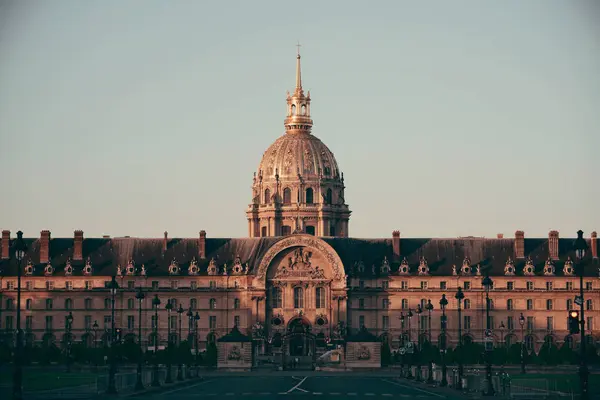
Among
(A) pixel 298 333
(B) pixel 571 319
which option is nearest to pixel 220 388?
(B) pixel 571 319

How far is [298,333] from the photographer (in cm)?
19850

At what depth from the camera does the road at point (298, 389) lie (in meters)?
106

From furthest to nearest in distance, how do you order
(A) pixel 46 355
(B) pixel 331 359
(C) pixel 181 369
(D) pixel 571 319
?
(B) pixel 331 359 → (A) pixel 46 355 → (C) pixel 181 369 → (D) pixel 571 319

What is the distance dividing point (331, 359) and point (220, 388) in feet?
204

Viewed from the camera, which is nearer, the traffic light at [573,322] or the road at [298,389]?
the traffic light at [573,322]

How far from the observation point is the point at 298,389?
118 meters

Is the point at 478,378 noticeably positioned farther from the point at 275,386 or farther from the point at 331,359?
the point at 331,359

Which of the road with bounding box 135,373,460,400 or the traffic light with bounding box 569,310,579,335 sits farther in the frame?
the road with bounding box 135,373,460,400

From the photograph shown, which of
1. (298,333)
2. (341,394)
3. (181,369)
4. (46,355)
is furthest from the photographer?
(298,333)

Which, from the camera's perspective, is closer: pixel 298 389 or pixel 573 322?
pixel 573 322

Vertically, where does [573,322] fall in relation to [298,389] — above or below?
above

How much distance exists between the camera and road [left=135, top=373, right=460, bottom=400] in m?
106

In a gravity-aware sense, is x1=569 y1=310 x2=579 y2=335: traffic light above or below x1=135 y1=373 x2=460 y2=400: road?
above

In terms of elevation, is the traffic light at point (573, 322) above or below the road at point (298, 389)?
above
